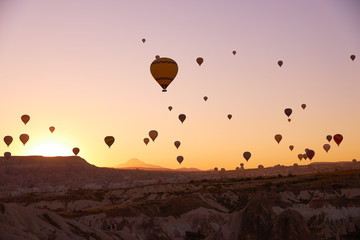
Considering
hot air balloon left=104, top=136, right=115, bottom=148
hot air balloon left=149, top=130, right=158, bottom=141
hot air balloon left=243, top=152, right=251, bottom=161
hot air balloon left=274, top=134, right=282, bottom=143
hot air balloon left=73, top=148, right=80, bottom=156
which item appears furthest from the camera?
hot air balloon left=243, top=152, right=251, bottom=161

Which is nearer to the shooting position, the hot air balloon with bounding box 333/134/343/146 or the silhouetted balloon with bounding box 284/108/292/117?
the silhouetted balloon with bounding box 284/108/292/117

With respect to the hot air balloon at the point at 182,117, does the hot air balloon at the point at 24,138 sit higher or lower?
lower

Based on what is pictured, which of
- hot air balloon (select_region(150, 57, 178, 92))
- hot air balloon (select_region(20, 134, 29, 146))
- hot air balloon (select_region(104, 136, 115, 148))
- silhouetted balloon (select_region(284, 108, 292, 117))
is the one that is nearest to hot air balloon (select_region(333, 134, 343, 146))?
silhouetted balloon (select_region(284, 108, 292, 117))

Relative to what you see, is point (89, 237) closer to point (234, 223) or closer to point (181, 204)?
point (234, 223)

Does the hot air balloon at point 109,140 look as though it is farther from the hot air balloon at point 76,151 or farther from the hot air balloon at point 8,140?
the hot air balloon at point 76,151

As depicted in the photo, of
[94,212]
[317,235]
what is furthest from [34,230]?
[94,212]

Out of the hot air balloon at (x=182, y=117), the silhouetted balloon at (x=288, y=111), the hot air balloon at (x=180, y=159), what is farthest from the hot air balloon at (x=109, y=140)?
the silhouetted balloon at (x=288, y=111)

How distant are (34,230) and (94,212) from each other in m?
39.8

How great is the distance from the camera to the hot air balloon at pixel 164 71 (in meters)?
65.2

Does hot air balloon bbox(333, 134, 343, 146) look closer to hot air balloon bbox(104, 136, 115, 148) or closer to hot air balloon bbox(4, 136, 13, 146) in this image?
hot air balloon bbox(104, 136, 115, 148)

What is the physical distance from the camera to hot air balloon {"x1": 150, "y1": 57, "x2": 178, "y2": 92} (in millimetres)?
65188

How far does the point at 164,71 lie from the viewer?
65.2 m

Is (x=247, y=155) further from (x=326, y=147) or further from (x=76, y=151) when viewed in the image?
(x=76, y=151)

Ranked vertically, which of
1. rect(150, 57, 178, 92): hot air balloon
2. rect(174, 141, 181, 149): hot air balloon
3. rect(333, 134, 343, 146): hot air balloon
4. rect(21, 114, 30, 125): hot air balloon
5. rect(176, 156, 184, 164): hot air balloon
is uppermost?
rect(150, 57, 178, 92): hot air balloon
